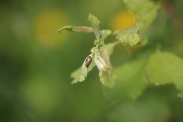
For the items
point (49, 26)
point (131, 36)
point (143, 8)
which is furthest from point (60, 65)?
point (131, 36)

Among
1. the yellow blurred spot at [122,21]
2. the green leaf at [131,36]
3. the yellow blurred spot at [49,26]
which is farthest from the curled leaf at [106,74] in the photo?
the yellow blurred spot at [49,26]

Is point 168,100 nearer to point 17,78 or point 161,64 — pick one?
point 161,64

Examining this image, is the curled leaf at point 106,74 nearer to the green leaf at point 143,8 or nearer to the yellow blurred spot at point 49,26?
the green leaf at point 143,8

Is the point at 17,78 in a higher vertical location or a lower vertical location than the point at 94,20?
higher

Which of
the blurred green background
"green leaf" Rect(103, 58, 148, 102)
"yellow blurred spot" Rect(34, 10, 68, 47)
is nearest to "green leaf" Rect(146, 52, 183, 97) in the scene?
"green leaf" Rect(103, 58, 148, 102)

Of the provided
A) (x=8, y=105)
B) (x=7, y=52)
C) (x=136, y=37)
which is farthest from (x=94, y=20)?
(x=7, y=52)

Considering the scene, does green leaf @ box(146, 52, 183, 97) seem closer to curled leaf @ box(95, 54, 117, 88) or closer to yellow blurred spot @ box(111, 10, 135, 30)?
curled leaf @ box(95, 54, 117, 88)

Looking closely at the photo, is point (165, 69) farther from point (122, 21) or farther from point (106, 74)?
point (122, 21)
